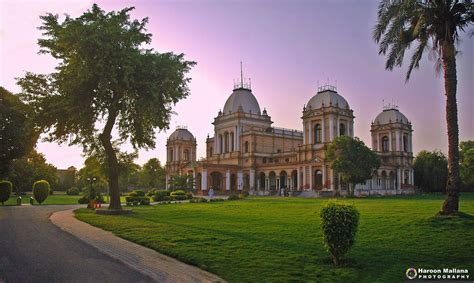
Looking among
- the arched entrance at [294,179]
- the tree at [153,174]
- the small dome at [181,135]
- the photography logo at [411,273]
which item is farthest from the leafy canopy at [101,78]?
the tree at [153,174]

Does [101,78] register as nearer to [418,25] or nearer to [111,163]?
[111,163]

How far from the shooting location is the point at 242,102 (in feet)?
250

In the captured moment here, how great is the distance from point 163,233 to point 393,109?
6428 centimetres

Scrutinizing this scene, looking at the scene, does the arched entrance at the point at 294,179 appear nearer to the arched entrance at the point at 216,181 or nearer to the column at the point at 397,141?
the arched entrance at the point at 216,181

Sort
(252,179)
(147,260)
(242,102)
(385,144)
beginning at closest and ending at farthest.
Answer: (147,260)
(252,179)
(385,144)
(242,102)

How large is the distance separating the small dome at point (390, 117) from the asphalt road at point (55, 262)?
6423cm

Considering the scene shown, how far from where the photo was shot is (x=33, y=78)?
25.9 m

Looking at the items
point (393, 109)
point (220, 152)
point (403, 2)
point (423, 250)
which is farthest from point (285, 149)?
point (423, 250)

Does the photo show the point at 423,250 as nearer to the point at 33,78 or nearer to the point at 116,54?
the point at 116,54

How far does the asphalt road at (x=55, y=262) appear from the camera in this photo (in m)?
9.13

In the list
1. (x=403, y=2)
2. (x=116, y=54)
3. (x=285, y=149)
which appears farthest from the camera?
(x=285, y=149)

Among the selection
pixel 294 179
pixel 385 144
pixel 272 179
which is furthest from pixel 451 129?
pixel 385 144

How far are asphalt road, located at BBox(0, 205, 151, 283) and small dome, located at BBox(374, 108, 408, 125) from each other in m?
64.2

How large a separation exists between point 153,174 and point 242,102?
104ft
